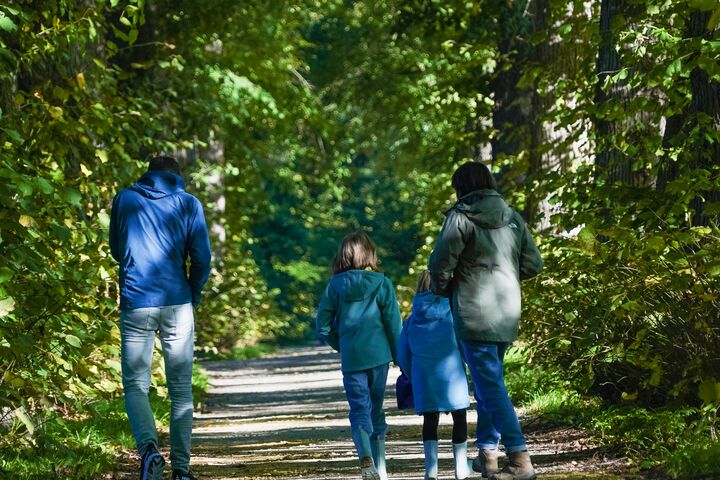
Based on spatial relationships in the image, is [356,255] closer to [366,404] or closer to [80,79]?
[366,404]

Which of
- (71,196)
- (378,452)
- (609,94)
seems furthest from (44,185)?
(609,94)

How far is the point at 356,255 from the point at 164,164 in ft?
4.38

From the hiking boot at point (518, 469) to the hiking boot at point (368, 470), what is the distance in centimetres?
74

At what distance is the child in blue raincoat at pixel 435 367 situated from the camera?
750cm

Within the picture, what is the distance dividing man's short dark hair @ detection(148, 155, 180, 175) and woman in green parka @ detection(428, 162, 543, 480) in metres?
1.81

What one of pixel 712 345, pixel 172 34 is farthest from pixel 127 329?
pixel 172 34

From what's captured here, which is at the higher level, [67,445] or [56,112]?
[56,112]

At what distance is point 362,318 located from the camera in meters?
7.78

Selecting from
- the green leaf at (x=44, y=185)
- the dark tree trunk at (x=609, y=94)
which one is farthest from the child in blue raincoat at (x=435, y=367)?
the dark tree trunk at (x=609, y=94)

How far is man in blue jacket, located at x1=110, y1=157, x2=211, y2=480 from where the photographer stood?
752cm

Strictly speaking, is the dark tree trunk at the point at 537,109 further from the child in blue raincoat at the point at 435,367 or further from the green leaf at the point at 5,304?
the green leaf at the point at 5,304

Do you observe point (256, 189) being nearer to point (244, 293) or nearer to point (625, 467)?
point (244, 293)

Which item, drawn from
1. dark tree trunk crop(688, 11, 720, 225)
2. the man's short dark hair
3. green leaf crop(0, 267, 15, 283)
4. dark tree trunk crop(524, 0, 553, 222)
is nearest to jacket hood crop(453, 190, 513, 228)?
the man's short dark hair

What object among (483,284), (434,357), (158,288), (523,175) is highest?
(523,175)
